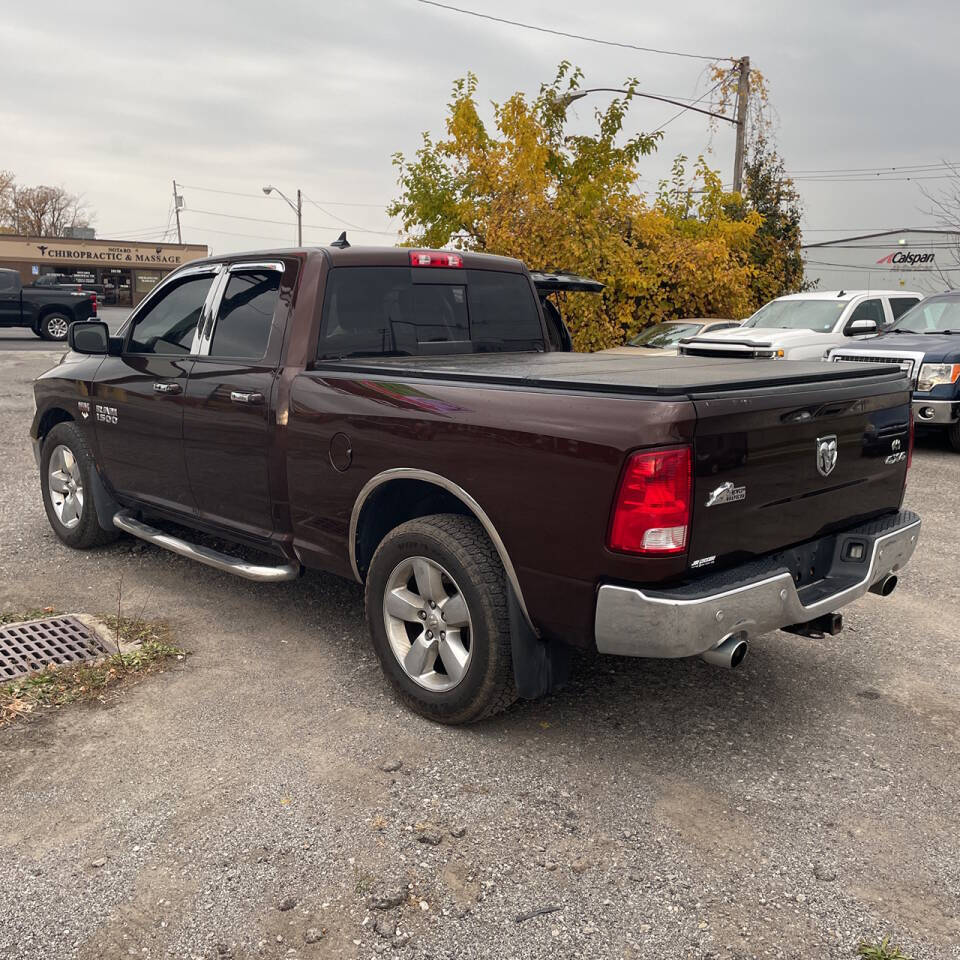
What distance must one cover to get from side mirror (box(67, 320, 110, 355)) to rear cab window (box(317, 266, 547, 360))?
5.86 ft

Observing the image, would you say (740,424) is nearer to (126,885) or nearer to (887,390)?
(887,390)

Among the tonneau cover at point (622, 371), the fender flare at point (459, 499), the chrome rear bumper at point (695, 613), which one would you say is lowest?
the chrome rear bumper at point (695, 613)

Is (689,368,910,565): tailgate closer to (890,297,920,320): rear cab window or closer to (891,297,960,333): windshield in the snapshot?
(891,297,960,333): windshield

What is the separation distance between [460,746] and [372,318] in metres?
2.06

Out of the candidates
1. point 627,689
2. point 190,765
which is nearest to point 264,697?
point 190,765

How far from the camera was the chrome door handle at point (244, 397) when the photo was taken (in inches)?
174

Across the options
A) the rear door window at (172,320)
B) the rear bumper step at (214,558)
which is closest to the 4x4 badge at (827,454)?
the rear bumper step at (214,558)

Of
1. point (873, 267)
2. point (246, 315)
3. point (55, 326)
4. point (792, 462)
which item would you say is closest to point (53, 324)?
point (55, 326)

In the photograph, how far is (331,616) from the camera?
5102 mm

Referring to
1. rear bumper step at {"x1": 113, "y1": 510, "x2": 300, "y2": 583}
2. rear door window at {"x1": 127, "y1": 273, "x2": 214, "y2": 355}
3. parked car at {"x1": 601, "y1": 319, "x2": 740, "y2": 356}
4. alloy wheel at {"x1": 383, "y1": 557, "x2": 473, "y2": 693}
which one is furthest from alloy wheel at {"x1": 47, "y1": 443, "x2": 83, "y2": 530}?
parked car at {"x1": 601, "y1": 319, "x2": 740, "y2": 356}

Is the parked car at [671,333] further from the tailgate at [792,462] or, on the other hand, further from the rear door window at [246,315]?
the tailgate at [792,462]

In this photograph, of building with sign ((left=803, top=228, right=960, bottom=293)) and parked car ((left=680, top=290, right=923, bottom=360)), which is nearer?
parked car ((left=680, top=290, right=923, bottom=360))

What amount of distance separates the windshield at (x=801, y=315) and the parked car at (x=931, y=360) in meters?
1.61

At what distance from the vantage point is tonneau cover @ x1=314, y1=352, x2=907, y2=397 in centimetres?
317
